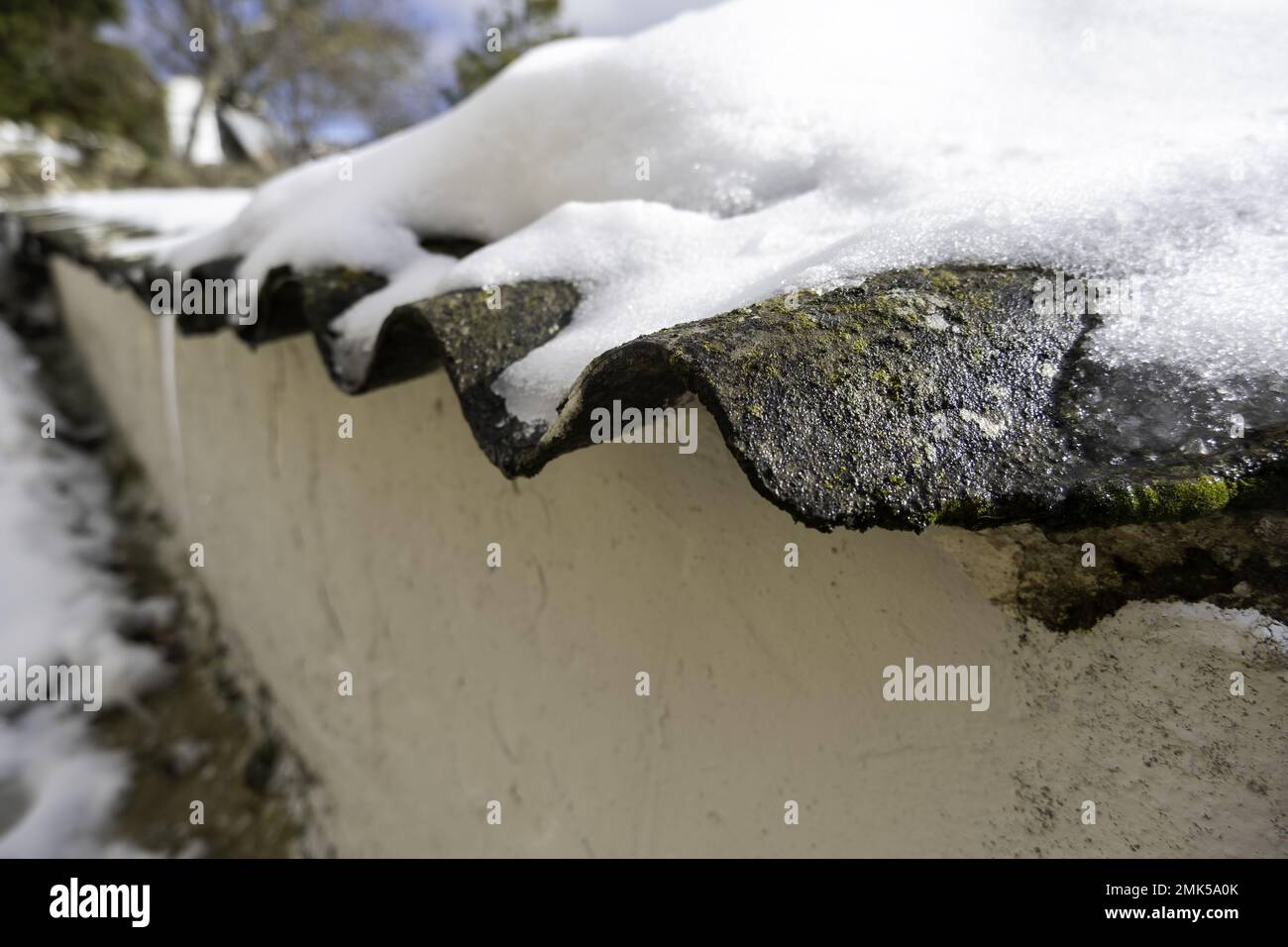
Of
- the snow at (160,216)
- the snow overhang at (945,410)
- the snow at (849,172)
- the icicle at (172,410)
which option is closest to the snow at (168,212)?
the snow at (160,216)

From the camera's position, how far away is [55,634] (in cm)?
339

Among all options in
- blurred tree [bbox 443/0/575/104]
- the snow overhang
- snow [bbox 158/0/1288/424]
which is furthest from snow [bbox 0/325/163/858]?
blurred tree [bbox 443/0/575/104]

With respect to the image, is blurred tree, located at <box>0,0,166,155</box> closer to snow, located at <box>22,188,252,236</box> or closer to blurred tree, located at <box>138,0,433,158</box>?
blurred tree, located at <box>138,0,433,158</box>

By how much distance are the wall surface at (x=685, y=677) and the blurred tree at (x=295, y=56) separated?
16.3 m

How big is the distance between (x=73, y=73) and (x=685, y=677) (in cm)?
1726

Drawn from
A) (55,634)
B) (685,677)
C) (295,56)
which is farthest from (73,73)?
(685,677)

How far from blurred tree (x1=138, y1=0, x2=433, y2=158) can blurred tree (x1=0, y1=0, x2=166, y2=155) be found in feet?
3.39

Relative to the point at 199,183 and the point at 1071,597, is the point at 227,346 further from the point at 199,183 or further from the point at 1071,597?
the point at 199,183

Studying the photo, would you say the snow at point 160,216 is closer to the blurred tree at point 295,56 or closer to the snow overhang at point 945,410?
the snow overhang at point 945,410

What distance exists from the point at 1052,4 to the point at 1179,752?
1419 mm

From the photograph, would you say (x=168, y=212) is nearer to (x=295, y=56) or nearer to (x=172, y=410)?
(x=172, y=410)

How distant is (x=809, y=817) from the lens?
1.06m

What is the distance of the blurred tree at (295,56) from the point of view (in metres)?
15.0

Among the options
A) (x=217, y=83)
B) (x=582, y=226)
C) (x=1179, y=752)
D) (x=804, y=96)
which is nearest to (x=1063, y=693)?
(x=1179, y=752)
